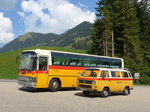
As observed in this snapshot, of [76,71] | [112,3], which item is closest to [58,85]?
[76,71]

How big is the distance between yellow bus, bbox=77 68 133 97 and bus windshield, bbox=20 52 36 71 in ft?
13.3

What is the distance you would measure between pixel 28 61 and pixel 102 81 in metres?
6.47

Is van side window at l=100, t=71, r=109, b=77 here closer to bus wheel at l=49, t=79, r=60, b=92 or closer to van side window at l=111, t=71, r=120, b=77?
van side window at l=111, t=71, r=120, b=77

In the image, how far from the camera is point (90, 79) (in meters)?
14.6

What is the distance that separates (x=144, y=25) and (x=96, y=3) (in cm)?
1198

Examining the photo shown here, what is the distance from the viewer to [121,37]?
40656 mm

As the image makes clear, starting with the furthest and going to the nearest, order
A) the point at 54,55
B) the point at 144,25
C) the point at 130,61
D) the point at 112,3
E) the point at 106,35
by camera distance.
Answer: the point at 144,25, the point at 112,3, the point at 106,35, the point at 130,61, the point at 54,55

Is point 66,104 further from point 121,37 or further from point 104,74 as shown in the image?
point 121,37

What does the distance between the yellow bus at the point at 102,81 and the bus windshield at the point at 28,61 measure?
13.3 feet

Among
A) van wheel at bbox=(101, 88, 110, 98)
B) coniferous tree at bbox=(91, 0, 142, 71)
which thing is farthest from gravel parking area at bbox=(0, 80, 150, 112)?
coniferous tree at bbox=(91, 0, 142, 71)

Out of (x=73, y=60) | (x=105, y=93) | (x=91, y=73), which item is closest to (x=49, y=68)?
(x=73, y=60)

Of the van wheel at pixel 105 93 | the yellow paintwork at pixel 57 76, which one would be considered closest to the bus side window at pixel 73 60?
the yellow paintwork at pixel 57 76

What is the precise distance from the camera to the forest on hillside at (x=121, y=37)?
38.7 m

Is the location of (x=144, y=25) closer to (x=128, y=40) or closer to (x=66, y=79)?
(x=128, y=40)
